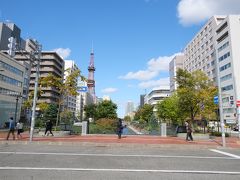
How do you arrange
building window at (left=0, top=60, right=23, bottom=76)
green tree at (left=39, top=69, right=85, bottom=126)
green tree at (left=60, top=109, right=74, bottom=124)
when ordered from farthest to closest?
building window at (left=0, top=60, right=23, bottom=76)
green tree at (left=60, top=109, right=74, bottom=124)
green tree at (left=39, top=69, right=85, bottom=126)

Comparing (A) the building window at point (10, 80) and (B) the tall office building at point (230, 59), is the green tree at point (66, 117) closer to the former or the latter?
(A) the building window at point (10, 80)

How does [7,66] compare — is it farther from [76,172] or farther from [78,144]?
[76,172]

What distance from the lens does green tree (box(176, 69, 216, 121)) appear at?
79.5ft

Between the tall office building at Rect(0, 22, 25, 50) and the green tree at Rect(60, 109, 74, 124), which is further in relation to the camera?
the tall office building at Rect(0, 22, 25, 50)

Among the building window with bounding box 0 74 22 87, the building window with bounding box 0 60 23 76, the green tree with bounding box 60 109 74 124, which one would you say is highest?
the building window with bounding box 0 60 23 76

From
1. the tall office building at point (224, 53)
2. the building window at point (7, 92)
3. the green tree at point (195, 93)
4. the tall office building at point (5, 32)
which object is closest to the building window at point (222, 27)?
the tall office building at point (224, 53)

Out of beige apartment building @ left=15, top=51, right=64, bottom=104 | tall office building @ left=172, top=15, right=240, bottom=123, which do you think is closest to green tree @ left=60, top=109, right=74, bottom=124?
tall office building @ left=172, top=15, right=240, bottom=123

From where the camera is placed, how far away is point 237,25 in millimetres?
59219

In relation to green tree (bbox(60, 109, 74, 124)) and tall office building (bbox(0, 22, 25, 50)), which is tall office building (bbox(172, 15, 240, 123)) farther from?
tall office building (bbox(0, 22, 25, 50))

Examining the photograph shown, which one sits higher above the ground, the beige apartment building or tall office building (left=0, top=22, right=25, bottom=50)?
tall office building (left=0, top=22, right=25, bottom=50)

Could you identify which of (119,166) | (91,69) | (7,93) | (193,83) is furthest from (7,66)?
(91,69)

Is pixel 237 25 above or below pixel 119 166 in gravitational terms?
above

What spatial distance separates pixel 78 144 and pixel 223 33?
58.7 metres

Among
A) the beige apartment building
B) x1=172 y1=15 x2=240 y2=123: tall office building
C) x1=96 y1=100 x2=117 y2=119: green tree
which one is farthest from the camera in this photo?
the beige apartment building
